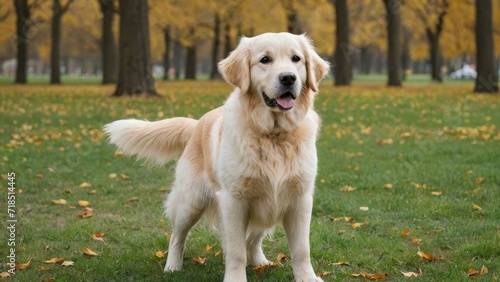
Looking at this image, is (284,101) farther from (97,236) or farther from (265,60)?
(97,236)

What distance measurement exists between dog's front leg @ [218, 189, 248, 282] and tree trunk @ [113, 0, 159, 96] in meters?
15.0

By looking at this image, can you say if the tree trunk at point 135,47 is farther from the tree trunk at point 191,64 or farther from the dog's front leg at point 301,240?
the tree trunk at point 191,64

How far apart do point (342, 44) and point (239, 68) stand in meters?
22.9

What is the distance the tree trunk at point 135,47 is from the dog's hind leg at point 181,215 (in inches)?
564

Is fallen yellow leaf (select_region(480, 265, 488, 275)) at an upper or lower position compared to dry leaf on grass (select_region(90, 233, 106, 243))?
upper

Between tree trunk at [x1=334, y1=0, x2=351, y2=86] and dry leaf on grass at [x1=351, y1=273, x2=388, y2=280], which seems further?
tree trunk at [x1=334, y1=0, x2=351, y2=86]

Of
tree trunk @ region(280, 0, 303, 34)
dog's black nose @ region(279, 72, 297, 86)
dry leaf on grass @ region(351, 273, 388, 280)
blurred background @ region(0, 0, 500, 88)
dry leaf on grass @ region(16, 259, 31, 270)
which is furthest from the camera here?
blurred background @ region(0, 0, 500, 88)

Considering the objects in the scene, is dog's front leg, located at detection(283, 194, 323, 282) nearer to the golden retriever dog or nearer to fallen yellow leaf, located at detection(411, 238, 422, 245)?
the golden retriever dog

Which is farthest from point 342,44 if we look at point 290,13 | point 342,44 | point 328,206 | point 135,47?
point 328,206

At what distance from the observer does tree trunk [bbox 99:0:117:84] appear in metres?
29.0

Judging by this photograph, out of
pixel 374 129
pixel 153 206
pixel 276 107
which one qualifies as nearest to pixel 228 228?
pixel 276 107

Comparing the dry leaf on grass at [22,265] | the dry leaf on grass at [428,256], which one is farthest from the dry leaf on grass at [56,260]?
the dry leaf on grass at [428,256]

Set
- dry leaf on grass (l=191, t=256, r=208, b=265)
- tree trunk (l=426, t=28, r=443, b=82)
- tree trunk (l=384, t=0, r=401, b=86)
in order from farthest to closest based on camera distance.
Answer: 1. tree trunk (l=426, t=28, r=443, b=82)
2. tree trunk (l=384, t=0, r=401, b=86)
3. dry leaf on grass (l=191, t=256, r=208, b=265)

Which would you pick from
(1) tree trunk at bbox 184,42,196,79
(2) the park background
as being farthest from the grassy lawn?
(1) tree trunk at bbox 184,42,196,79
